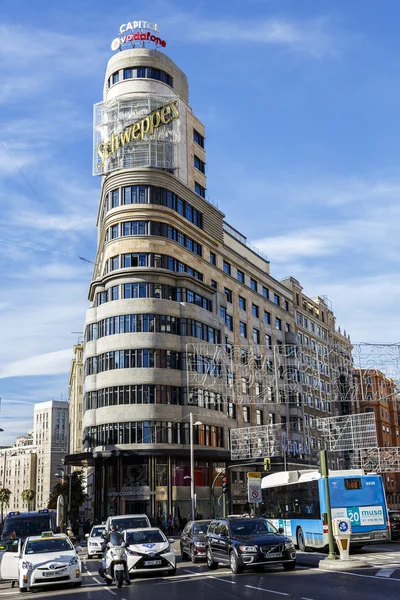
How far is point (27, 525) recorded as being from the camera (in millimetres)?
25203

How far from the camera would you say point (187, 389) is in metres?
57.3

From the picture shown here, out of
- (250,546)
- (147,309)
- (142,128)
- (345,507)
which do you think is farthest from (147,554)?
(142,128)

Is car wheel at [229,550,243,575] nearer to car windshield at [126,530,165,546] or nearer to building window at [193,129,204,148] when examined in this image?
car windshield at [126,530,165,546]

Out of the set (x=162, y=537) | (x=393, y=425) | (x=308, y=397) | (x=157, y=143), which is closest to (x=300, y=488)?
(x=162, y=537)

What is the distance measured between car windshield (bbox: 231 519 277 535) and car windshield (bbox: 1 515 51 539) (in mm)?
7911

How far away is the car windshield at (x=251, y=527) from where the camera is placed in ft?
68.4

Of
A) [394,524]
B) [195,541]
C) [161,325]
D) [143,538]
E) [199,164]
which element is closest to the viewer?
Answer: [143,538]

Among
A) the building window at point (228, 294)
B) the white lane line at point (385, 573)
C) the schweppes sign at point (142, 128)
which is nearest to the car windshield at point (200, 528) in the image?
the white lane line at point (385, 573)

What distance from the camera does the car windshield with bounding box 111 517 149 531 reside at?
78.7 feet

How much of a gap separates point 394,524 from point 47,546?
1975 cm

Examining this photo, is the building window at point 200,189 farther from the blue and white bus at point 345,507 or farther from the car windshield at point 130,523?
the car windshield at point 130,523

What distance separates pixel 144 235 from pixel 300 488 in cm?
3545

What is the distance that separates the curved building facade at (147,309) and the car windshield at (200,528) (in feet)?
93.1

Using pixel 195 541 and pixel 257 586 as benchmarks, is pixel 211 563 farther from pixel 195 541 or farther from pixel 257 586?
pixel 257 586
